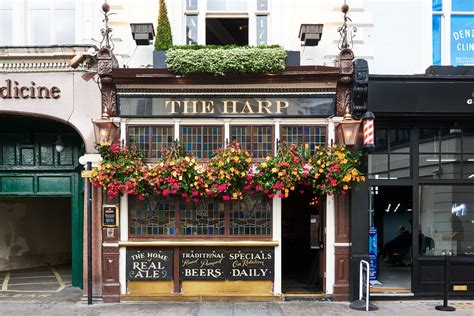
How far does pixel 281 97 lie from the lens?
9.46 meters

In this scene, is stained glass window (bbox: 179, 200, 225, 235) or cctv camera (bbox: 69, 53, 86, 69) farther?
stained glass window (bbox: 179, 200, 225, 235)

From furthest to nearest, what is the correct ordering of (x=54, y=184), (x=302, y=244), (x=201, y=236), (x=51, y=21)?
(x=302, y=244) → (x=54, y=184) → (x=51, y=21) → (x=201, y=236)

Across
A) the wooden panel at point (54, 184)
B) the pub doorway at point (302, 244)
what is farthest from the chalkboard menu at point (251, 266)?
the wooden panel at point (54, 184)

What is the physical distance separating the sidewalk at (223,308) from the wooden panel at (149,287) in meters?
0.26

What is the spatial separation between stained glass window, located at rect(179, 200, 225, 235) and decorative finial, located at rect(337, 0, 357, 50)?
4.22 metres

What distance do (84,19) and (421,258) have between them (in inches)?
353

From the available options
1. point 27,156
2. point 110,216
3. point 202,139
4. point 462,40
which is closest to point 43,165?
point 27,156

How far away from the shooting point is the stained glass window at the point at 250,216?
955 centimetres

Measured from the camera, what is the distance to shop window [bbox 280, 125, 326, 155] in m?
9.55

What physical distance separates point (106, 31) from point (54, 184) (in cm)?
399

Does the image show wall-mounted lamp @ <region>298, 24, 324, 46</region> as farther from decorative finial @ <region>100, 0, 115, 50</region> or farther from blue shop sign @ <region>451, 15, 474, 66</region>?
decorative finial @ <region>100, 0, 115, 50</region>

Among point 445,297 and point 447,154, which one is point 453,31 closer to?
point 447,154

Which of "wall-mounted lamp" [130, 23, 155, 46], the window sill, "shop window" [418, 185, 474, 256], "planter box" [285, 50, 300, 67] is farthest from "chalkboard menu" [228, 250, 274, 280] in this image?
"wall-mounted lamp" [130, 23, 155, 46]

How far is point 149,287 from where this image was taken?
9.44m
